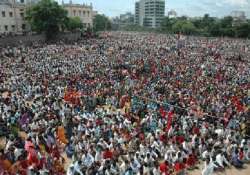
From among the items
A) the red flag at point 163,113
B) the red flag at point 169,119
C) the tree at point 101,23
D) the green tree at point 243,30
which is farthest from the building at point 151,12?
the red flag at point 169,119

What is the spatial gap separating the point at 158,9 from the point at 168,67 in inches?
4274

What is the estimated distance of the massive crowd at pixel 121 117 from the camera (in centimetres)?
987

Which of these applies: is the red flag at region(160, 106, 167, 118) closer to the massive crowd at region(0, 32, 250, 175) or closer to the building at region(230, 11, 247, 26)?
the massive crowd at region(0, 32, 250, 175)

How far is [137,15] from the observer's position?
143000 mm

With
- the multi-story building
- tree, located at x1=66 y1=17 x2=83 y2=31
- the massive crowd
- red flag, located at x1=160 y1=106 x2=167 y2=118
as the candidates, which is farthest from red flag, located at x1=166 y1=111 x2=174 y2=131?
the multi-story building

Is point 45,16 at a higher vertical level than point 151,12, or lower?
lower

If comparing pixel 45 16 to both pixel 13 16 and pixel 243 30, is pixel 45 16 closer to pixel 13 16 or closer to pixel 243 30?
pixel 13 16

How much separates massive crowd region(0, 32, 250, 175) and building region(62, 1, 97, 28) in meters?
28.8

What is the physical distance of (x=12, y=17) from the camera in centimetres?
4328

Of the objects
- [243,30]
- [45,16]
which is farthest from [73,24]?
[243,30]

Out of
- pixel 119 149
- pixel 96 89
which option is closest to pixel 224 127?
pixel 119 149

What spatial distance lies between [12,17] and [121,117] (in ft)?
113

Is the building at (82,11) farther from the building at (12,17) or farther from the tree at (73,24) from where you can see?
the building at (12,17)

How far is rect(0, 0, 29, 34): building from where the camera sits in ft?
138
